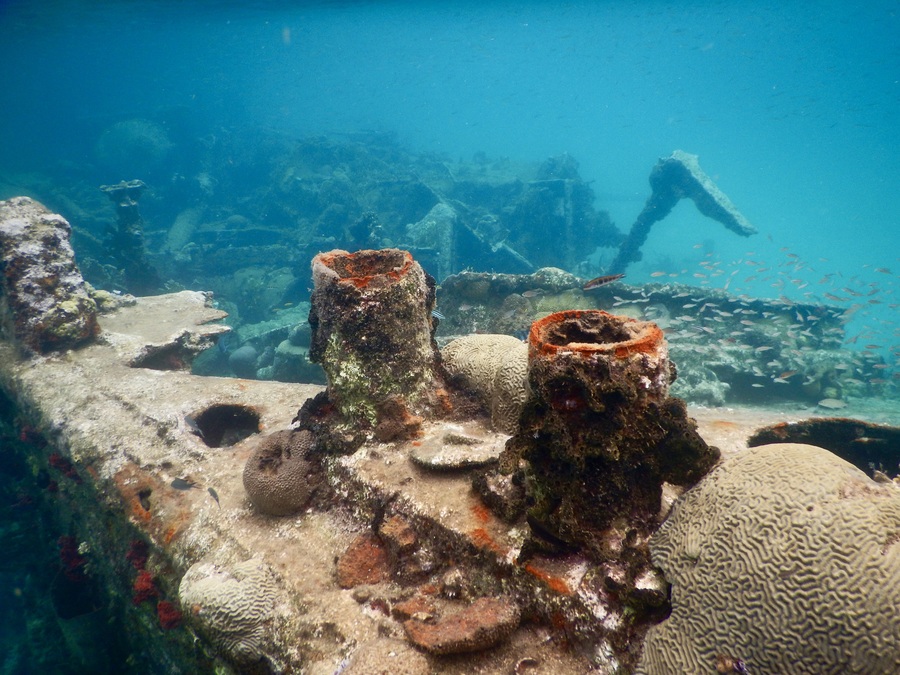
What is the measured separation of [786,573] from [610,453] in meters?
1.01

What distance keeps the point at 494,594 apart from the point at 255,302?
66.7 ft

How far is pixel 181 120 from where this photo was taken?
4375cm

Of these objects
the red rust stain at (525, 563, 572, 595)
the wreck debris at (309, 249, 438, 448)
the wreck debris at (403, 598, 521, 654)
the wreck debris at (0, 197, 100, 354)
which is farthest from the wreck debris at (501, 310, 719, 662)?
the wreck debris at (0, 197, 100, 354)

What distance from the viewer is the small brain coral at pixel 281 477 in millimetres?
4293

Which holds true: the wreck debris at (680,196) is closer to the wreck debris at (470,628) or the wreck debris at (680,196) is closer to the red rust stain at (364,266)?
the red rust stain at (364,266)

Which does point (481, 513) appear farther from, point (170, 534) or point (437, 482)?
point (170, 534)

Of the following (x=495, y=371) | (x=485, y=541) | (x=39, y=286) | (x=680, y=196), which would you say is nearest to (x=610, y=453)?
(x=485, y=541)

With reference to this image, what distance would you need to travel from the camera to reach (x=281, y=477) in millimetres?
4309

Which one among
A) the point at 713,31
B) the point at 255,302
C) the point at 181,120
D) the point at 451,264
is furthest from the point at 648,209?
the point at 713,31

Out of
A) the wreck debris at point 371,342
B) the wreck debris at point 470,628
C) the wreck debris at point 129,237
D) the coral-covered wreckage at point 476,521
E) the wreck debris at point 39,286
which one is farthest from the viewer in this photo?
the wreck debris at point 129,237

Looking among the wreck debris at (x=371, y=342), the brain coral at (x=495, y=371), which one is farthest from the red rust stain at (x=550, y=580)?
the wreck debris at (x=371, y=342)

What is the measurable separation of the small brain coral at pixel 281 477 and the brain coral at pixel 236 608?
69 centimetres

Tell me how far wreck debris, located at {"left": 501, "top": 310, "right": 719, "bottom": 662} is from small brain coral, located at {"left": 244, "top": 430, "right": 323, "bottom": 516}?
2.53 meters

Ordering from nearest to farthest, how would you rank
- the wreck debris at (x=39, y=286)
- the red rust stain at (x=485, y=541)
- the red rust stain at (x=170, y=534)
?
the red rust stain at (x=485, y=541) → the red rust stain at (x=170, y=534) → the wreck debris at (x=39, y=286)
